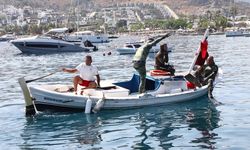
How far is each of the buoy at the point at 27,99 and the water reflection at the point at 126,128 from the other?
38 cm

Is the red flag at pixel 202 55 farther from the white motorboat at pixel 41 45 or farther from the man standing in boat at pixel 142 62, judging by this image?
the white motorboat at pixel 41 45

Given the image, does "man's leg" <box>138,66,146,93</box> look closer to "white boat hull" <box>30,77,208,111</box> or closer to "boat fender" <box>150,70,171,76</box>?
"white boat hull" <box>30,77,208,111</box>

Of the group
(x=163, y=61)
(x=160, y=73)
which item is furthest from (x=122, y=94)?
(x=163, y=61)

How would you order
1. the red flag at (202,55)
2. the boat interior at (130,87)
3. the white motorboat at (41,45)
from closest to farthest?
the boat interior at (130,87) → the red flag at (202,55) → the white motorboat at (41,45)

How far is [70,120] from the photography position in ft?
67.2

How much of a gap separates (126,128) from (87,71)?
4.38 metres

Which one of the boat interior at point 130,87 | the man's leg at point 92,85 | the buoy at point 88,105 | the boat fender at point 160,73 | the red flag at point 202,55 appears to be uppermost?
the red flag at point 202,55

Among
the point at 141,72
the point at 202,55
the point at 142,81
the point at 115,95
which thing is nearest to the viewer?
the point at 115,95

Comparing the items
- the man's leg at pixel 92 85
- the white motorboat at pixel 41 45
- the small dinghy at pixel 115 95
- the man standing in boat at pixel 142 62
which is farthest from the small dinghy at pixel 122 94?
the white motorboat at pixel 41 45

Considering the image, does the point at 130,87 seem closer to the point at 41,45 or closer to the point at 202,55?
the point at 202,55

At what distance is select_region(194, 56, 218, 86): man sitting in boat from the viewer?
2428 cm

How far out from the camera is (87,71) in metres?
22.4

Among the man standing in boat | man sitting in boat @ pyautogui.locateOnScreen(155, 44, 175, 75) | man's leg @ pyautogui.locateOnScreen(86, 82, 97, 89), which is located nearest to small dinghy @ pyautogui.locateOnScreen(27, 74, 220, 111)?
man's leg @ pyautogui.locateOnScreen(86, 82, 97, 89)

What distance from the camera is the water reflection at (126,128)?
16781 mm
